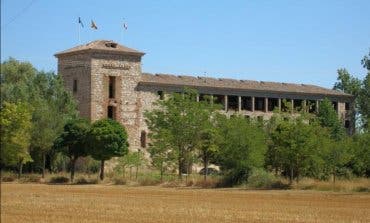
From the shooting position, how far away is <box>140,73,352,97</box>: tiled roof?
101m

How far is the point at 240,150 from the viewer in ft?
226

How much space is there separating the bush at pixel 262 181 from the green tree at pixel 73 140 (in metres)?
17.3

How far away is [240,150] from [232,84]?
4040 centimetres

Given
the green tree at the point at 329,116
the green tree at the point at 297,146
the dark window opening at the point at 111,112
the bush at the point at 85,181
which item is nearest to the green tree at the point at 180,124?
the bush at the point at 85,181

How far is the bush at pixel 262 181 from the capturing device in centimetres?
6378

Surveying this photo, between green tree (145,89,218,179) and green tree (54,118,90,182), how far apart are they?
23.5 feet

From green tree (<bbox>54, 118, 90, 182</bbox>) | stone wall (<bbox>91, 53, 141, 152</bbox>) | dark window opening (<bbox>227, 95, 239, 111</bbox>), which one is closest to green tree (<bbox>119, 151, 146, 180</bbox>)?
green tree (<bbox>54, 118, 90, 182</bbox>)

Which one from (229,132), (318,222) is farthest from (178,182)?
(318,222)

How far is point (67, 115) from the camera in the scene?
8350cm

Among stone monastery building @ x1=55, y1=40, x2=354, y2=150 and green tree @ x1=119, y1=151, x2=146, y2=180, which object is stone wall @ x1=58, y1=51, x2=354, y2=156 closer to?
stone monastery building @ x1=55, y1=40, x2=354, y2=150

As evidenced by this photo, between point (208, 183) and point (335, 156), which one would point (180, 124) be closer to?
point (208, 183)

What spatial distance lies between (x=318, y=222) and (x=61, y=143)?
47887 millimetres

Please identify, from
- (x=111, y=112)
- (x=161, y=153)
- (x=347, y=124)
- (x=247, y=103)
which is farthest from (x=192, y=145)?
(x=347, y=124)

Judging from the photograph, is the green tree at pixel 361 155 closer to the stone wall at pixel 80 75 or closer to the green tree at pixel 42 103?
the green tree at pixel 42 103
